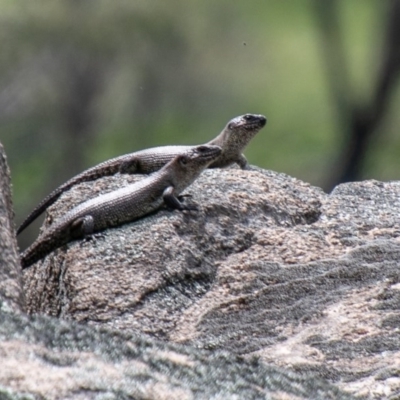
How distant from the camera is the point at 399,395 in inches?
176

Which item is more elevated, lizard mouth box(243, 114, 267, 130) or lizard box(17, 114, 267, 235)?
lizard mouth box(243, 114, 267, 130)

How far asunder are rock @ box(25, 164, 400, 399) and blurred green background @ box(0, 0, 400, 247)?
34.8 feet

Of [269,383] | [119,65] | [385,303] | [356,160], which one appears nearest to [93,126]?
[119,65]

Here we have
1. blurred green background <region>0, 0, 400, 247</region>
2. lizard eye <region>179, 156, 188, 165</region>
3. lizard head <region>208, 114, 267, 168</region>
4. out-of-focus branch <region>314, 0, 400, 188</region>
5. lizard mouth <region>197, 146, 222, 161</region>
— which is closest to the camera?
lizard eye <region>179, 156, 188, 165</region>

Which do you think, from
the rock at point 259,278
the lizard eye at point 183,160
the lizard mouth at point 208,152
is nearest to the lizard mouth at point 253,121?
the lizard mouth at point 208,152

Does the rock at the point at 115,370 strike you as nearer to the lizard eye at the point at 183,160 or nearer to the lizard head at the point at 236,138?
the lizard eye at the point at 183,160

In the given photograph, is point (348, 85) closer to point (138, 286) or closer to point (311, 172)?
point (311, 172)

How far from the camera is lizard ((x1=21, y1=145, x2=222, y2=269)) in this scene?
7117 millimetres

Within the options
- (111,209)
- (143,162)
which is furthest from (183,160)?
(143,162)

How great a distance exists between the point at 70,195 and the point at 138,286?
6.58 feet

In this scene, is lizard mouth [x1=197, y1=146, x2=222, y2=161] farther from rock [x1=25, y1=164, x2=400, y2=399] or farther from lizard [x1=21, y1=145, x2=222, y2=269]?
rock [x1=25, y1=164, x2=400, y2=399]

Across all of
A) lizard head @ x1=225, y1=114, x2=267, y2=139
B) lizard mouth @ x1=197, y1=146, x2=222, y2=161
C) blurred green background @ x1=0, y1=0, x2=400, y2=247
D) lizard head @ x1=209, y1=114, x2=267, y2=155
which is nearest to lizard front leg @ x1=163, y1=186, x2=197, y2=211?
lizard mouth @ x1=197, y1=146, x2=222, y2=161

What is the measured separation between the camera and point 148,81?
2017 cm

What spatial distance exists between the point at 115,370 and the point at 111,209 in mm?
3772
